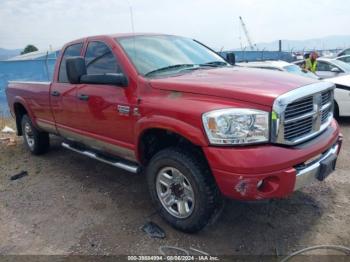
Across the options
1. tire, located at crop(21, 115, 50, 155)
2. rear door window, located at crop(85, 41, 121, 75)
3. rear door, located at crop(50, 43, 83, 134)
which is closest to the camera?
rear door window, located at crop(85, 41, 121, 75)

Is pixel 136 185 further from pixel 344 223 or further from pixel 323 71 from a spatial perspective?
pixel 323 71

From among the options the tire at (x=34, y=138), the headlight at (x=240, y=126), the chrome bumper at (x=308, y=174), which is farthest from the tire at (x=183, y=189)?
the tire at (x=34, y=138)

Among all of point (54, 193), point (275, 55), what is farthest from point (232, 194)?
point (275, 55)

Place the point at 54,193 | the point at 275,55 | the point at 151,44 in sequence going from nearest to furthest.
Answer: the point at 151,44 → the point at 54,193 → the point at 275,55

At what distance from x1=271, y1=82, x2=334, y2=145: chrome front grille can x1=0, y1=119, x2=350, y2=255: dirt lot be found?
0.69 m

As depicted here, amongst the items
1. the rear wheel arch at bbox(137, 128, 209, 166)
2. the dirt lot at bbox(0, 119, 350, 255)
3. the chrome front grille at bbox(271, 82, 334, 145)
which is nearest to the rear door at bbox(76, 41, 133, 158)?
the rear wheel arch at bbox(137, 128, 209, 166)

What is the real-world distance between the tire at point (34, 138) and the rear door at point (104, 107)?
6.39ft

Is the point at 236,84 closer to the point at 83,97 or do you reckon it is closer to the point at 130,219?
the point at 130,219

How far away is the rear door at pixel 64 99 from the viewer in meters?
4.68

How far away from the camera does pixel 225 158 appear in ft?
9.38

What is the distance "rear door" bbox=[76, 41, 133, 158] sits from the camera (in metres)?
3.81

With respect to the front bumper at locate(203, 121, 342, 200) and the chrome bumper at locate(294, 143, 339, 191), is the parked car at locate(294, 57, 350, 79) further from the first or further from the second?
the front bumper at locate(203, 121, 342, 200)

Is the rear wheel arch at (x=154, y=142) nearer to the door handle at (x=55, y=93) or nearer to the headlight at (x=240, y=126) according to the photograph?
the headlight at (x=240, y=126)

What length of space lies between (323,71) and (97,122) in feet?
26.5
